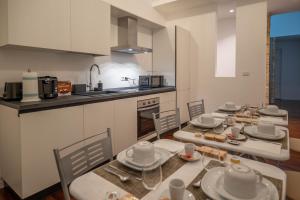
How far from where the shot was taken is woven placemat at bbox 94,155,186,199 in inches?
29.8

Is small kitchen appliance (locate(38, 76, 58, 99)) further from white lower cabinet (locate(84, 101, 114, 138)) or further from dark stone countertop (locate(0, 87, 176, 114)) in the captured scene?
white lower cabinet (locate(84, 101, 114, 138))

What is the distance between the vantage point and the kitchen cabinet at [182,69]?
3.81 meters

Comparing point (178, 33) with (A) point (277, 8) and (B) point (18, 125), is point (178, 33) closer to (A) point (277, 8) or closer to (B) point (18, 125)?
(A) point (277, 8)

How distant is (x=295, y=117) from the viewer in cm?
492

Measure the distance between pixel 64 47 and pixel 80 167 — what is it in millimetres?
1520

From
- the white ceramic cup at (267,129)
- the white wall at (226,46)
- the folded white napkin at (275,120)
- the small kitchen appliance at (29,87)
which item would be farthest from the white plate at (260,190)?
the white wall at (226,46)

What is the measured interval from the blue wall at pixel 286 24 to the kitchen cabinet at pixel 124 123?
5063 millimetres

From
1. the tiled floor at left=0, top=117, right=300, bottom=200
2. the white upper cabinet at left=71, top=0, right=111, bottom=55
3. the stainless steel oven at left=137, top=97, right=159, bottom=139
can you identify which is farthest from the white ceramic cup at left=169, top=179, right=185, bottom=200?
the stainless steel oven at left=137, top=97, right=159, bottom=139

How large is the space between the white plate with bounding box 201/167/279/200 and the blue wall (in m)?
6.03

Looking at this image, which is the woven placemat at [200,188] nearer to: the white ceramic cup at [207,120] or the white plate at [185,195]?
the white plate at [185,195]

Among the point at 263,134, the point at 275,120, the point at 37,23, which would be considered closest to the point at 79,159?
the point at 263,134

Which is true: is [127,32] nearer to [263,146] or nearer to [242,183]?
[263,146]

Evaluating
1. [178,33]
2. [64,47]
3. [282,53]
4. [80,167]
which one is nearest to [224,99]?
[178,33]

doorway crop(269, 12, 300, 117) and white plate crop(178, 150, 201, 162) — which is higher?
doorway crop(269, 12, 300, 117)
